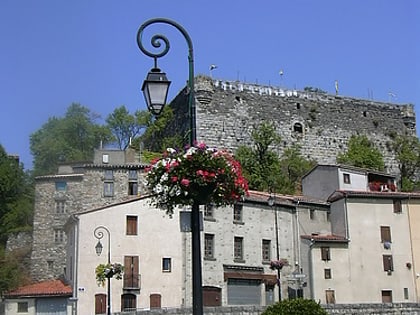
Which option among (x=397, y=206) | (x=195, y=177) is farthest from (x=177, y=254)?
(x=195, y=177)

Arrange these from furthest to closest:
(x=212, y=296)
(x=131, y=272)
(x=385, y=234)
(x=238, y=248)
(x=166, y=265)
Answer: (x=385, y=234) < (x=238, y=248) < (x=212, y=296) < (x=166, y=265) < (x=131, y=272)

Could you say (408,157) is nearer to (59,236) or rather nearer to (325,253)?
(325,253)

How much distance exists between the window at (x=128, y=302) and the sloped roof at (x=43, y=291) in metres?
3.54

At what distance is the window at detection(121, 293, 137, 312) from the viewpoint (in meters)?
39.3

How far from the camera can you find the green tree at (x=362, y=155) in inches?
2448

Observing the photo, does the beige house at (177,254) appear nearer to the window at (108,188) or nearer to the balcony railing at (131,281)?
the balcony railing at (131,281)

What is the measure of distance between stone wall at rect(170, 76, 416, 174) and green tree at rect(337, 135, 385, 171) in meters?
1.00

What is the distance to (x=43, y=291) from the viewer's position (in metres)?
42.3

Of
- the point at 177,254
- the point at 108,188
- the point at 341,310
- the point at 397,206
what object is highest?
the point at 108,188

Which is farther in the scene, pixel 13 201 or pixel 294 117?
pixel 294 117

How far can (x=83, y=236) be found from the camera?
39938 mm

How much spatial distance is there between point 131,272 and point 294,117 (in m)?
29.2

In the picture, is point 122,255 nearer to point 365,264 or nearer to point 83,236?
point 83,236

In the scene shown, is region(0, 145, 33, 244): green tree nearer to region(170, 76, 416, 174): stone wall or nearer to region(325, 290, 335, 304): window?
region(170, 76, 416, 174): stone wall
